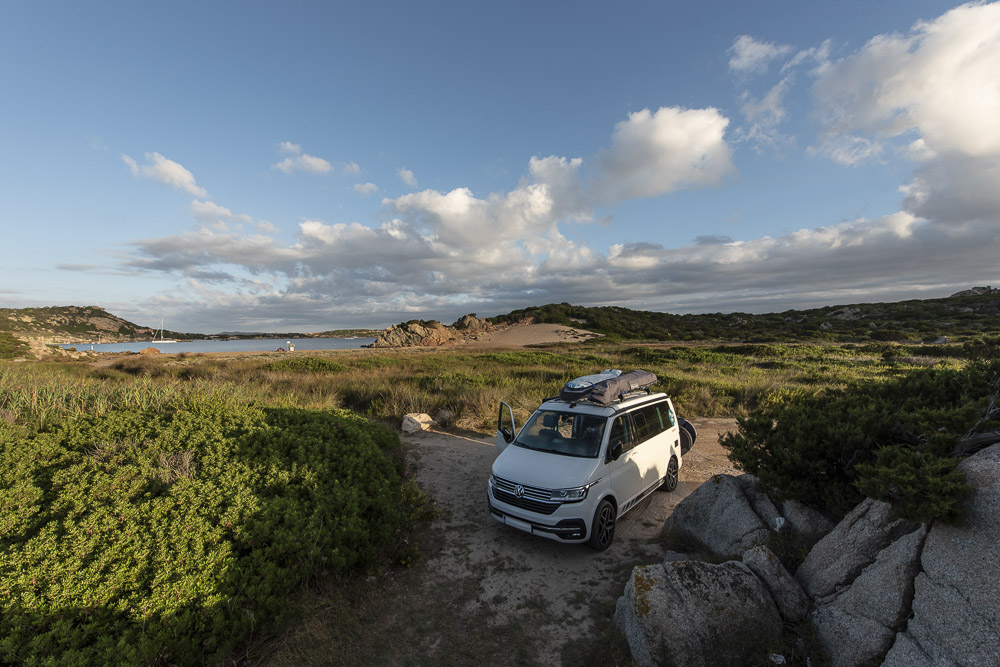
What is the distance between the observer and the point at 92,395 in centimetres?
818

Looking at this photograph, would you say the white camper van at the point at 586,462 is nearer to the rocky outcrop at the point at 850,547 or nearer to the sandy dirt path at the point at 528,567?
the sandy dirt path at the point at 528,567

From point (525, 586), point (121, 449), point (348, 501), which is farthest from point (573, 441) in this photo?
point (121, 449)

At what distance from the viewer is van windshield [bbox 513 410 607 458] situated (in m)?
5.88

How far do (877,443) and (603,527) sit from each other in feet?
10.6

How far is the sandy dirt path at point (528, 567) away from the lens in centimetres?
431

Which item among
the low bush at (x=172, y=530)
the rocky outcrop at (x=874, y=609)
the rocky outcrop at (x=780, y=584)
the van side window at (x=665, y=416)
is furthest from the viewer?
the van side window at (x=665, y=416)

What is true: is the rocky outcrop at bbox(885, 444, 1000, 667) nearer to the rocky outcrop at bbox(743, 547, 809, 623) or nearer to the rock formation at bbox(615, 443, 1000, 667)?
the rock formation at bbox(615, 443, 1000, 667)

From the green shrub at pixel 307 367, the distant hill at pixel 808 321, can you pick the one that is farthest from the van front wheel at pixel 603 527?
the distant hill at pixel 808 321

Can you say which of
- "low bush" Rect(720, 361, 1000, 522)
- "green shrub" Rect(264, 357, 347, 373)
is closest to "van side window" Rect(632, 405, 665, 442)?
"low bush" Rect(720, 361, 1000, 522)

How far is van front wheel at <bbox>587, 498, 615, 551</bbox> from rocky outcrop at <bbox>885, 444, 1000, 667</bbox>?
9.82ft

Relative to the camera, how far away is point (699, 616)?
A: 3385 mm

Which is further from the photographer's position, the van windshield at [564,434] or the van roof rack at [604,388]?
the van roof rack at [604,388]

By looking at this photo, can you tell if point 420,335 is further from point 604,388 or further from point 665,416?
point 604,388

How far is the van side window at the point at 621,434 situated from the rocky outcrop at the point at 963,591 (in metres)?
3.34
